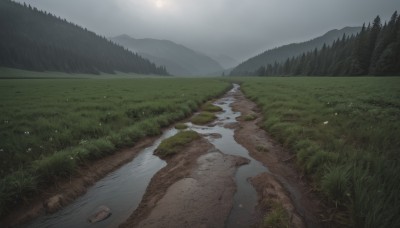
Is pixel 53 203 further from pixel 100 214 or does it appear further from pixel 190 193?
pixel 190 193

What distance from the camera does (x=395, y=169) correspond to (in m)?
4.77

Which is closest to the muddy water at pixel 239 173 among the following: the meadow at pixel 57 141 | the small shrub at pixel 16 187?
the meadow at pixel 57 141

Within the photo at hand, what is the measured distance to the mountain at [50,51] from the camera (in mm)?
98312

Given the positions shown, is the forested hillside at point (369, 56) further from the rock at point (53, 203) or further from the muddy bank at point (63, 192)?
the rock at point (53, 203)

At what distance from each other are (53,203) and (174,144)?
495 centimetres

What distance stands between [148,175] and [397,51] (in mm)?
67986

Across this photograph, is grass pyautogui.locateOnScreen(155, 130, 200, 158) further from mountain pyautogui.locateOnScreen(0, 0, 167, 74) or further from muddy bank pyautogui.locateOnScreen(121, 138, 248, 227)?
mountain pyautogui.locateOnScreen(0, 0, 167, 74)

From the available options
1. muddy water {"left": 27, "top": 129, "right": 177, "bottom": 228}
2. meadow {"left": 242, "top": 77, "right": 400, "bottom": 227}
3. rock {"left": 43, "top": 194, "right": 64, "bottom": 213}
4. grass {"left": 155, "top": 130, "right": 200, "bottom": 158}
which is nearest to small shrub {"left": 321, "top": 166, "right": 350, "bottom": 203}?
meadow {"left": 242, "top": 77, "right": 400, "bottom": 227}

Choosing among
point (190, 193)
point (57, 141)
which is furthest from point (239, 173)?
point (57, 141)

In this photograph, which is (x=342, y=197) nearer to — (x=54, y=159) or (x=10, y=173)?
(x=54, y=159)

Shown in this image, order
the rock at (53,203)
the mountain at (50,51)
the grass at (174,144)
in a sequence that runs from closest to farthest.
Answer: the rock at (53,203) → the grass at (174,144) → the mountain at (50,51)

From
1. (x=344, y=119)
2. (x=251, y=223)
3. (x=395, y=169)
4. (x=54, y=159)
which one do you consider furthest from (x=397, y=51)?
(x=54, y=159)

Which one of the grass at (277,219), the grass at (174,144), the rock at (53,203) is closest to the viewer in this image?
the grass at (277,219)

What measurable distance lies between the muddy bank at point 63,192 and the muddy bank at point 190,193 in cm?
200
